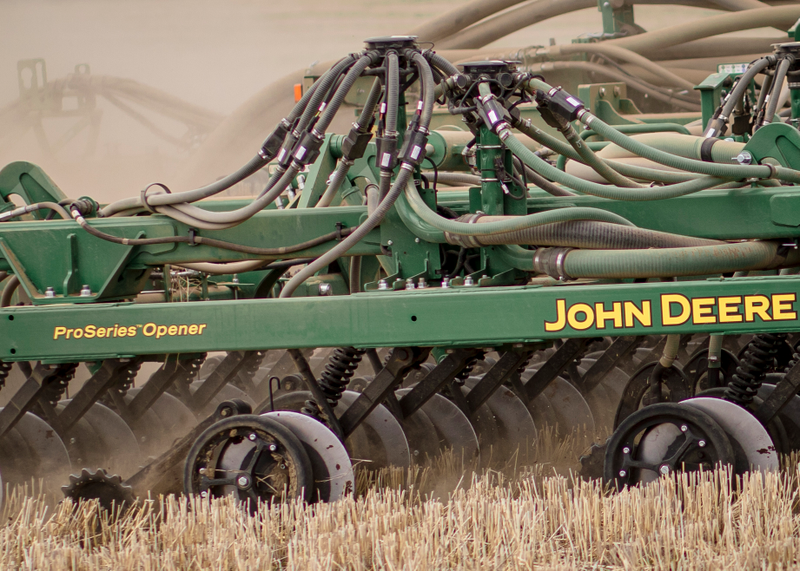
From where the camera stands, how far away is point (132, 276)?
4.08m

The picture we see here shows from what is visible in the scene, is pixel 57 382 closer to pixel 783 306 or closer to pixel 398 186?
pixel 398 186

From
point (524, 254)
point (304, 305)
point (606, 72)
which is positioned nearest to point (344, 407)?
point (304, 305)

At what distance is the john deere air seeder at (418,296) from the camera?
342 cm

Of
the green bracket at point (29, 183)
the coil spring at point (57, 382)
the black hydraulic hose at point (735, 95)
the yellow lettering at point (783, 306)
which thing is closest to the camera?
the yellow lettering at point (783, 306)

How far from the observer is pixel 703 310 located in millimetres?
3279

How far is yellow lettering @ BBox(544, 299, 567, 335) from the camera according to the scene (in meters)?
3.38

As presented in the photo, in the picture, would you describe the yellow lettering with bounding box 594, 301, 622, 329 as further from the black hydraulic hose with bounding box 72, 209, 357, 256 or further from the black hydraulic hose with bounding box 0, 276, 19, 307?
the black hydraulic hose with bounding box 0, 276, 19, 307

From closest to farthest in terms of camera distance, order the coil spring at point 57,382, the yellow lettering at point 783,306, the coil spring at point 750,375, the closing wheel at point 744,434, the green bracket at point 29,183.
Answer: the yellow lettering at point 783,306 → the closing wheel at point 744,434 → the coil spring at point 750,375 → the coil spring at point 57,382 → the green bracket at point 29,183

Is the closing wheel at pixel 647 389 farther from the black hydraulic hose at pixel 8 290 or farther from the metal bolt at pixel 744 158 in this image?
the black hydraulic hose at pixel 8 290

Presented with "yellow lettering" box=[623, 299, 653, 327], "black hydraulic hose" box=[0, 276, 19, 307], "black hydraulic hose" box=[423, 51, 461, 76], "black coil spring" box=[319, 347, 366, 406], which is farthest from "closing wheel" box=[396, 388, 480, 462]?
"black hydraulic hose" box=[0, 276, 19, 307]

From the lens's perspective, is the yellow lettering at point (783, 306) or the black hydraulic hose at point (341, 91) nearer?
the yellow lettering at point (783, 306)

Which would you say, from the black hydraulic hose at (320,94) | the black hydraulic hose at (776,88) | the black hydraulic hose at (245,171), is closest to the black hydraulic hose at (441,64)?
the black hydraulic hose at (320,94)

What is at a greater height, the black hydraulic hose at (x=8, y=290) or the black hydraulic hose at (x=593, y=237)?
the black hydraulic hose at (x=593, y=237)

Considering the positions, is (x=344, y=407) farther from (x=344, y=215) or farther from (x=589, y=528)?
(x=589, y=528)
